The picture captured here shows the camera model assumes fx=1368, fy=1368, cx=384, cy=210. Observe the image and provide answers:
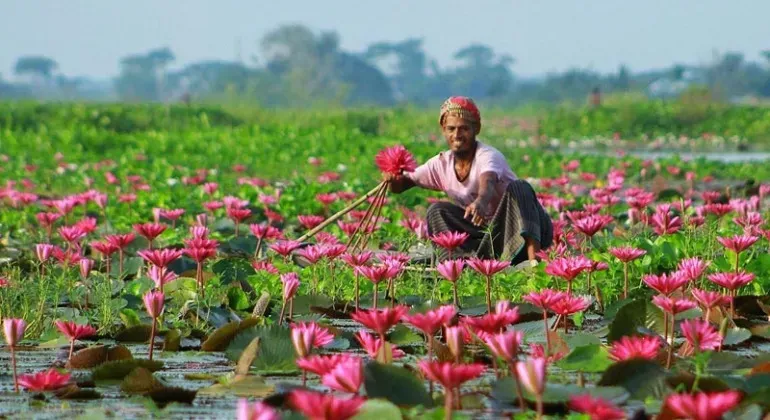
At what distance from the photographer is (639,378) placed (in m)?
3.24

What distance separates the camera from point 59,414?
130 inches

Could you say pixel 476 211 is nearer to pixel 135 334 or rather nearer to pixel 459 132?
pixel 459 132

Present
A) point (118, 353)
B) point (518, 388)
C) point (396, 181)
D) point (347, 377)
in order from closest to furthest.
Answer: point (347, 377), point (518, 388), point (118, 353), point (396, 181)

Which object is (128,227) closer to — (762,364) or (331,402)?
(762,364)

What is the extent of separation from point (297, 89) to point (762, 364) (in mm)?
86466

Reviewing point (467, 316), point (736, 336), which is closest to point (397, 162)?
point (467, 316)

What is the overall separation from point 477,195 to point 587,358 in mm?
2770

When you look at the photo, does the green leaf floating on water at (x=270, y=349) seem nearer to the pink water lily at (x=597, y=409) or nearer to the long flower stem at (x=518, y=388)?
the long flower stem at (x=518, y=388)

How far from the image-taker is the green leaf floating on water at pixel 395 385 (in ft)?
10.4

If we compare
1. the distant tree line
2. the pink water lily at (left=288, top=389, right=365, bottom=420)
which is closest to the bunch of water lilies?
the pink water lily at (left=288, top=389, right=365, bottom=420)

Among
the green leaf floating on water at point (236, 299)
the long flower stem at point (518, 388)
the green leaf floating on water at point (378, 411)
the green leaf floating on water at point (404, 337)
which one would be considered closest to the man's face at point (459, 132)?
the green leaf floating on water at point (236, 299)

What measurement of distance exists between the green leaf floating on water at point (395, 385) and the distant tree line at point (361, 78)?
97.3ft

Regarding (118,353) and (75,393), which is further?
(118,353)

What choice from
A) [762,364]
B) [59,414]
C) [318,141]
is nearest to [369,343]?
[59,414]
